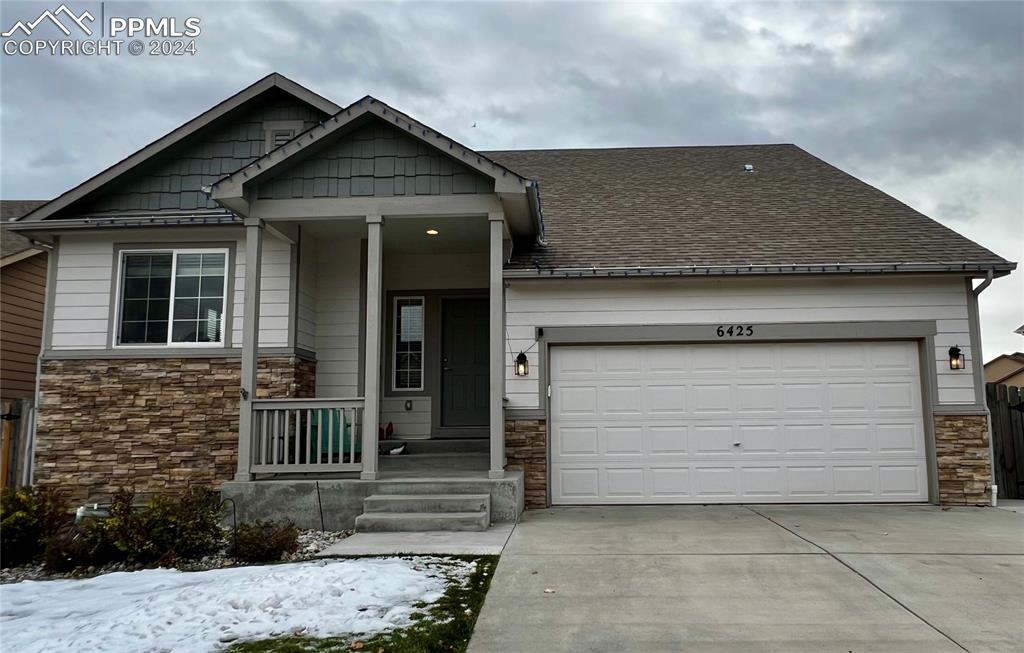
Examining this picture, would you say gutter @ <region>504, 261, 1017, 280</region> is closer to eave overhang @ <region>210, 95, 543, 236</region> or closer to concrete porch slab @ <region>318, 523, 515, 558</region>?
eave overhang @ <region>210, 95, 543, 236</region>

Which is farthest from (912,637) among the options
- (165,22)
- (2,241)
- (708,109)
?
(708,109)

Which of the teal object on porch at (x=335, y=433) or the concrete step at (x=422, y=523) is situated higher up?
the teal object on porch at (x=335, y=433)

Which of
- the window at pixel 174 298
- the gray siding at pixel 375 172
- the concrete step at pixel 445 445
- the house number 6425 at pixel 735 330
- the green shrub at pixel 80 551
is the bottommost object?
the green shrub at pixel 80 551

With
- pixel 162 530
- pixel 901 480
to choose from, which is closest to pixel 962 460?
pixel 901 480

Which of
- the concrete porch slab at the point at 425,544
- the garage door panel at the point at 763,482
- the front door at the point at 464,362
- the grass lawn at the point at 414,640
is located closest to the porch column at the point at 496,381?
the concrete porch slab at the point at 425,544

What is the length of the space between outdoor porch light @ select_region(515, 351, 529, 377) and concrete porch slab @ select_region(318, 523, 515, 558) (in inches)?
91.4

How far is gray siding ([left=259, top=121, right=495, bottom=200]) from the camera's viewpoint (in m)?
7.46

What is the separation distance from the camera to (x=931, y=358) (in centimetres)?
819

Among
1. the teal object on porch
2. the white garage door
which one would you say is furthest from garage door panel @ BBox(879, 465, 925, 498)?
the teal object on porch

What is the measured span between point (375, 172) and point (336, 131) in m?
0.61

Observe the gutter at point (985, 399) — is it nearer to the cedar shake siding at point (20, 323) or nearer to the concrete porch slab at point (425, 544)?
the concrete porch slab at point (425, 544)

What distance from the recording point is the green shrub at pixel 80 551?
5.72 m

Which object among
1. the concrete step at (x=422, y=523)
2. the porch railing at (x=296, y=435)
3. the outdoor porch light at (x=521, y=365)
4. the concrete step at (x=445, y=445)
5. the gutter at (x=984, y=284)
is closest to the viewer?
the concrete step at (x=422, y=523)

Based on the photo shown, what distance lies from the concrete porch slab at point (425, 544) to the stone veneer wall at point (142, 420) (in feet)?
9.76
